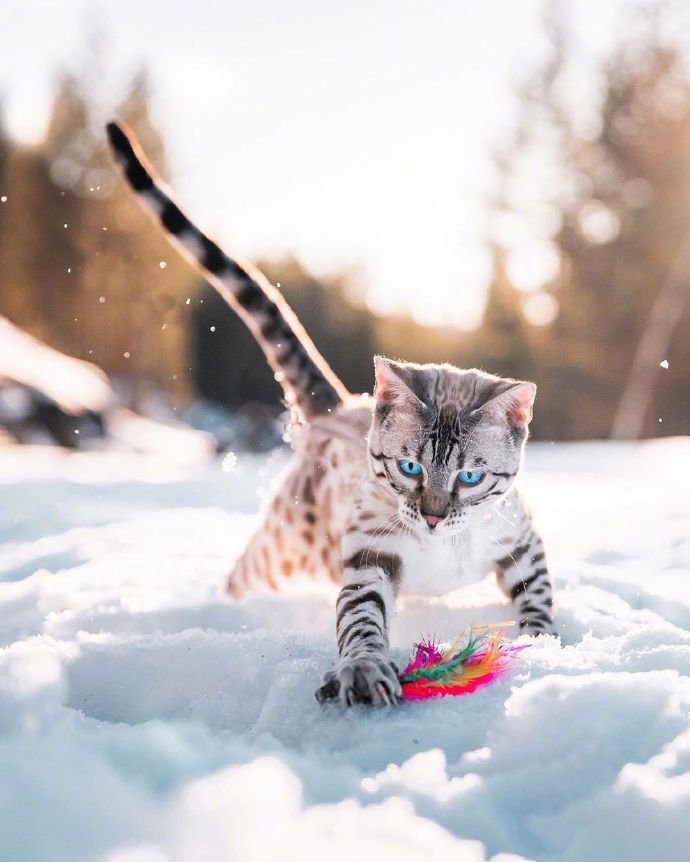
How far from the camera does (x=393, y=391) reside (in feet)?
8.55

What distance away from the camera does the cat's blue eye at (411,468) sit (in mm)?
2500

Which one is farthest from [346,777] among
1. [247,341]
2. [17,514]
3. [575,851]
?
[247,341]

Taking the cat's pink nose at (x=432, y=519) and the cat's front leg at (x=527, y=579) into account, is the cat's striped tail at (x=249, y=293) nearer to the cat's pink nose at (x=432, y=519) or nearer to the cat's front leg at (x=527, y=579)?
the cat's front leg at (x=527, y=579)

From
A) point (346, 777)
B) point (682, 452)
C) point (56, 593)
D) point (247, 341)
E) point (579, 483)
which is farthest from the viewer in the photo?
point (247, 341)

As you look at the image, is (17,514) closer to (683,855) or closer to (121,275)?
(683,855)

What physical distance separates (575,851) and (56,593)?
2.27 m

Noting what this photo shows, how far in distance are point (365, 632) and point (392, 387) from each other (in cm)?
72

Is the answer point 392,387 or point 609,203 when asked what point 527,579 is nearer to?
point 392,387

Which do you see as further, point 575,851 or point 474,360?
point 474,360

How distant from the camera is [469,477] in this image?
2508 mm

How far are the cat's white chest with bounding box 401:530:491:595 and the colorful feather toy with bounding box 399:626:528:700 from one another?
350 millimetres

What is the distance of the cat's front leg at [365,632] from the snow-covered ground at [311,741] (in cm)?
6

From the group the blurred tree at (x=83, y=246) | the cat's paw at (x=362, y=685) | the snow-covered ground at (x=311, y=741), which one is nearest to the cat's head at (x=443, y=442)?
the snow-covered ground at (x=311, y=741)

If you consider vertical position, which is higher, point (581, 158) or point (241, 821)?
point (581, 158)
